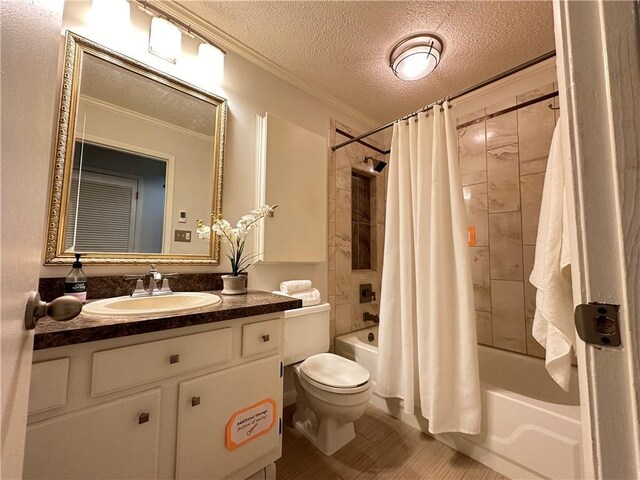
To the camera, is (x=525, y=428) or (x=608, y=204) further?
(x=525, y=428)

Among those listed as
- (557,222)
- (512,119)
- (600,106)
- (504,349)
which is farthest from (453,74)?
(504,349)

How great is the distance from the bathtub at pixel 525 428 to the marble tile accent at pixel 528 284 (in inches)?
12.4

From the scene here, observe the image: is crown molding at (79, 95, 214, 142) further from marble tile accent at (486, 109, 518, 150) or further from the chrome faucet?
marble tile accent at (486, 109, 518, 150)

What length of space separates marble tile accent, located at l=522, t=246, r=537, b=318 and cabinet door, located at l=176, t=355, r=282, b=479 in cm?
172

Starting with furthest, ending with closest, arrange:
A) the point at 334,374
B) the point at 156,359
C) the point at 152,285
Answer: the point at 334,374 < the point at 152,285 < the point at 156,359

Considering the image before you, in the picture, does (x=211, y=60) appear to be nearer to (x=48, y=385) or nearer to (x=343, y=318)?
(x=48, y=385)

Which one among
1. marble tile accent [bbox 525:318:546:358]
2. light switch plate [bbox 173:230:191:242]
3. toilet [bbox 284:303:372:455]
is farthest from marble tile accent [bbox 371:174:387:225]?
light switch plate [bbox 173:230:191:242]

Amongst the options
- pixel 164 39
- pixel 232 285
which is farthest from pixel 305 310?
pixel 164 39

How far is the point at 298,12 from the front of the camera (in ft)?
4.64

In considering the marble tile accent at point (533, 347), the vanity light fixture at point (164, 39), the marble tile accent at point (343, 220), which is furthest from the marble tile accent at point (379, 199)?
the vanity light fixture at point (164, 39)

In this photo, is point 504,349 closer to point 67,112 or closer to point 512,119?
point 512,119

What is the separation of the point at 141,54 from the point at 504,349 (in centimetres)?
→ 288

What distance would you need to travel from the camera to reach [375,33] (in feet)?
5.03

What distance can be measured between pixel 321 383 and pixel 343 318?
85cm
